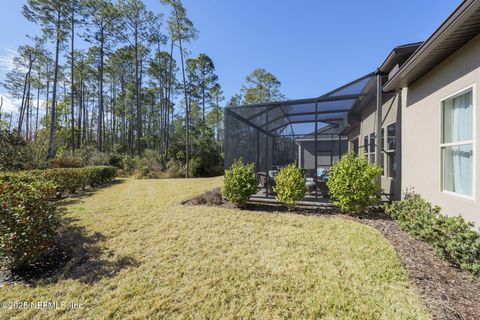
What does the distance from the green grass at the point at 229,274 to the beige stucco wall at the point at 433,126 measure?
125 centimetres

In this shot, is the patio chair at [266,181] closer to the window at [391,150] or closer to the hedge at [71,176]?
the window at [391,150]

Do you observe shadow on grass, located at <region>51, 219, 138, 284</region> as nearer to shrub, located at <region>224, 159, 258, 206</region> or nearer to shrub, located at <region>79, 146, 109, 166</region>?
shrub, located at <region>224, 159, 258, 206</region>

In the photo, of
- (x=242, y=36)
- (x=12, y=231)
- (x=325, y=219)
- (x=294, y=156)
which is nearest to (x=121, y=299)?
(x=12, y=231)

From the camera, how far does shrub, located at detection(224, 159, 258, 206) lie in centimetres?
614

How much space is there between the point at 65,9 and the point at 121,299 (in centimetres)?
1999

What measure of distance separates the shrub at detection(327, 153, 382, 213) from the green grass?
23.7 inches

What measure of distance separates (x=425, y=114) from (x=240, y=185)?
4.51 meters

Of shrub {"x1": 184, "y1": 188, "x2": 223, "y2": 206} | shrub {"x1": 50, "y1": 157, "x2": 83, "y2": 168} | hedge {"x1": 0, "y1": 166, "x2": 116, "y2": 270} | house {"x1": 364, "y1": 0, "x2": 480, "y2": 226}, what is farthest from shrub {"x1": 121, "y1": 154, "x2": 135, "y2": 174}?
Answer: house {"x1": 364, "y1": 0, "x2": 480, "y2": 226}

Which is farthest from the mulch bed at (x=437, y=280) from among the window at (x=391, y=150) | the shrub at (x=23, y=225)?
the shrub at (x=23, y=225)

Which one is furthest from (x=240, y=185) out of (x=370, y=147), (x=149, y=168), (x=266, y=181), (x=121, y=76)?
(x=121, y=76)

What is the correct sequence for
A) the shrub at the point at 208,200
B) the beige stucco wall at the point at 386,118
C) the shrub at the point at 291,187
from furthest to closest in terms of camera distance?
the shrub at the point at 208,200
the beige stucco wall at the point at 386,118
the shrub at the point at 291,187

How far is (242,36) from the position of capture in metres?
13.1

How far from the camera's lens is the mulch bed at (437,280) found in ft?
6.77

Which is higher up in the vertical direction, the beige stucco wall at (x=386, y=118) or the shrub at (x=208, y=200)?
the beige stucco wall at (x=386, y=118)
